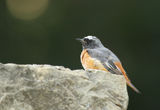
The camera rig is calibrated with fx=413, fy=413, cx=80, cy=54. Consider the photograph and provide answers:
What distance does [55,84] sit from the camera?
4.15 m

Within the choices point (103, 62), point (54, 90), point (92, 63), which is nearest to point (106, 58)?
point (103, 62)

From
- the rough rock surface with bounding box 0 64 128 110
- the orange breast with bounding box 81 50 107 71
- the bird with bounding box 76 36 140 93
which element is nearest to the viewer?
the rough rock surface with bounding box 0 64 128 110

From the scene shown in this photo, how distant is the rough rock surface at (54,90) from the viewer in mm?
4012

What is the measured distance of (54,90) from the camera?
4117 millimetres

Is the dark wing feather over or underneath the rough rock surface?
underneath

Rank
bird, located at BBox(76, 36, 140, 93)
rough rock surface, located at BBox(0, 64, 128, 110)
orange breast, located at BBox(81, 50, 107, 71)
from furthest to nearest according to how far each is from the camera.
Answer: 1. orange breast, located at BBox(81, 50, 107, 71)
2. bird, located at BBox(76, 36, 140, 93)
3. rough rock surface, located at BBox(0, 64, 128, 110)

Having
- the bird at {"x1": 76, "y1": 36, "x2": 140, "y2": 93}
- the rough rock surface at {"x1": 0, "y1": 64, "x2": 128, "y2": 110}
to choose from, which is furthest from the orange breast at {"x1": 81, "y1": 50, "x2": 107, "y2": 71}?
the rough rock surface at {"x1": 0, "y1": 64, "x2": 128, "y2": 110}

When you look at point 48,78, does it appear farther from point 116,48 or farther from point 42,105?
point 116,48

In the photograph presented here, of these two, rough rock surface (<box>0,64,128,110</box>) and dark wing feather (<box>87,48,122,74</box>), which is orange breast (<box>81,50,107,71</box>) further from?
rough rock surface (<box>0,64,128,110</box>)

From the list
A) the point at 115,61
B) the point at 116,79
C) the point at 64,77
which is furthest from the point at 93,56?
the point at 64,77

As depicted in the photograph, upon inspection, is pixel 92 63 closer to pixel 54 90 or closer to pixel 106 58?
pixel 106 58

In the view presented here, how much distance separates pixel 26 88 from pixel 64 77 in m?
0.45

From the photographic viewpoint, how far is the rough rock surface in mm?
4012

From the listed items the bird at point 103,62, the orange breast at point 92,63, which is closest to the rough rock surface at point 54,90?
the bird at point 103,62
